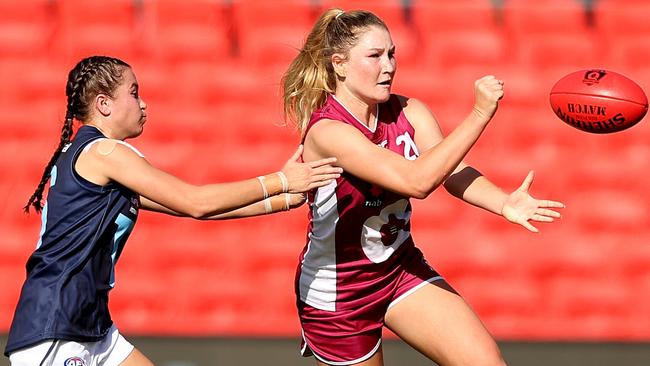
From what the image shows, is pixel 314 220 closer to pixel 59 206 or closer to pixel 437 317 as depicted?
pixel 437 317

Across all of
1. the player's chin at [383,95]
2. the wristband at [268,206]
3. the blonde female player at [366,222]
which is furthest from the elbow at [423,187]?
the wristband at [268,206]

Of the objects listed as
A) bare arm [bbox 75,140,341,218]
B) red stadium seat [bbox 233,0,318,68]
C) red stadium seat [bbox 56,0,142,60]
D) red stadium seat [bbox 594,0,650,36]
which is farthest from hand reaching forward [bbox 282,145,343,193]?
red stadium seat [bbox 594,0,650,36]

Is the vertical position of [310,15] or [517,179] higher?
[310,15]

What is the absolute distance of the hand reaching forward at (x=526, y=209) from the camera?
13.3 feet

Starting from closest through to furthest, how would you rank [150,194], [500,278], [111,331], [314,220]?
[150,194], [111,331], [314,220], [500,278]

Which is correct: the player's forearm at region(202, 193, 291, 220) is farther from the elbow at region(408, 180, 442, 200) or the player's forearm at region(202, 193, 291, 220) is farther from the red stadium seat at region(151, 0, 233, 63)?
the red stadium seat at region(151, 0, 233, 63)

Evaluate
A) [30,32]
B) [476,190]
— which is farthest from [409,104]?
[30,32]

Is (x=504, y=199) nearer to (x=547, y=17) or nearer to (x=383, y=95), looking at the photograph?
(x=383, y=95)

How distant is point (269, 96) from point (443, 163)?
10.8 feet

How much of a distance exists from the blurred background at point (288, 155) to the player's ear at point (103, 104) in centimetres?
294

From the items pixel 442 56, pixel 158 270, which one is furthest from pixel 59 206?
pixel 442 56

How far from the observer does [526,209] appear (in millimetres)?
4117

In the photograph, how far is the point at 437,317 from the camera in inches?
169

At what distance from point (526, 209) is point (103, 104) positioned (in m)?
1.50
